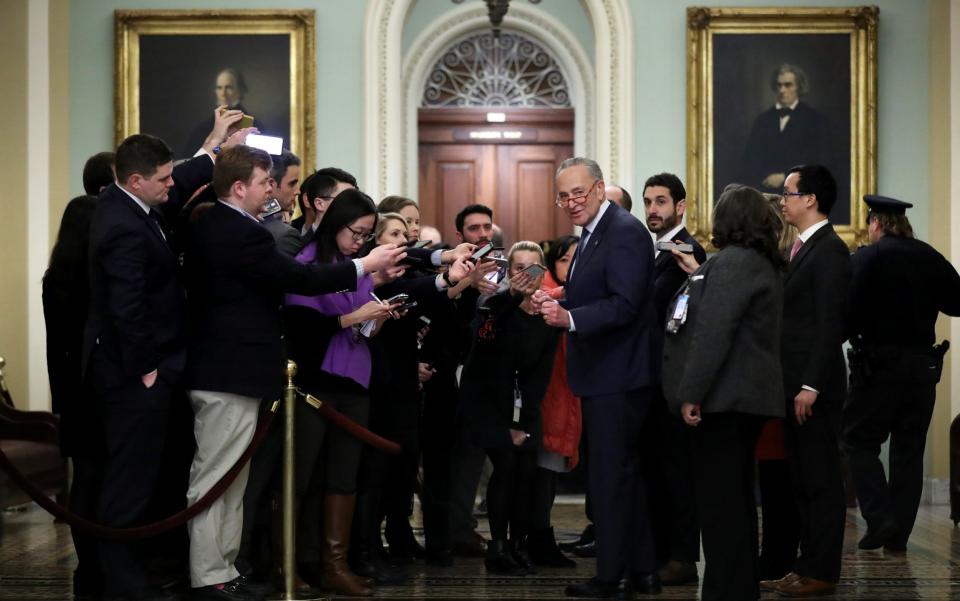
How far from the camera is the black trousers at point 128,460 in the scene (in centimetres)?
455

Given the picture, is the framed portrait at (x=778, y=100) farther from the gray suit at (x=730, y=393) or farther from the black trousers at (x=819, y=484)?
the gray suit at (x=730, y=393)

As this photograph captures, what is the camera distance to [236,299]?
461cm

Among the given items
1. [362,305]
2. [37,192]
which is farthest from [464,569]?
[37,192]

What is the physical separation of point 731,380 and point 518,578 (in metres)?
1.54

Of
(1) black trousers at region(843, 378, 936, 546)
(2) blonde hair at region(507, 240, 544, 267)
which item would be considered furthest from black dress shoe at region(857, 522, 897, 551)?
(2) blonde hair at region(507, 240, 544, 267)

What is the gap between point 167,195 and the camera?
16.1 ft

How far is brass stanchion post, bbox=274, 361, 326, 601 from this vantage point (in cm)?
477

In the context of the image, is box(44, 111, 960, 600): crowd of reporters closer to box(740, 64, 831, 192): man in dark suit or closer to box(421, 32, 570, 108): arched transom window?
box(740, 64, 831, 192): man in dark suit

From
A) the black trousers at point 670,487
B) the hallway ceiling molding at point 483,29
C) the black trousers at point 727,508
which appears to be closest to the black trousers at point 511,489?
the black trousers at point 670,487

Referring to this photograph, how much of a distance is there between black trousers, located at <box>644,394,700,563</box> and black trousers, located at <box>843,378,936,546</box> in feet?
4.96

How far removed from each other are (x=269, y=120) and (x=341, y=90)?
22.7 inches

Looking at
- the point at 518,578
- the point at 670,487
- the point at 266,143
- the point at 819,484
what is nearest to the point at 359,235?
the point at 266,143

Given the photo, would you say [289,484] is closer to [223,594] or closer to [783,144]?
[223,594]

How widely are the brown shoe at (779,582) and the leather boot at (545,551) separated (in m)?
0.90
